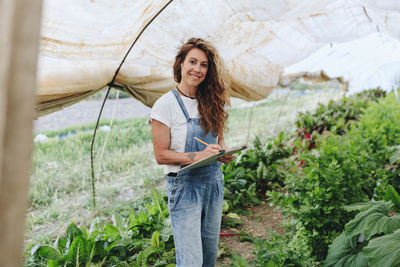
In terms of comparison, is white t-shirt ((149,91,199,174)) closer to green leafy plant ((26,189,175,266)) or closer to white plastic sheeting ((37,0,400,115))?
white plastic sheeting ((37,0,400,115))

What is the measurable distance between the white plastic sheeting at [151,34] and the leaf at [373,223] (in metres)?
1.77

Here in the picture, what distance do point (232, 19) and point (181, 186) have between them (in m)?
2.18

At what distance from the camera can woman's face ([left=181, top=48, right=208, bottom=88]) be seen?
2.00 meters

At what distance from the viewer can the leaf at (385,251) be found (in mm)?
1658

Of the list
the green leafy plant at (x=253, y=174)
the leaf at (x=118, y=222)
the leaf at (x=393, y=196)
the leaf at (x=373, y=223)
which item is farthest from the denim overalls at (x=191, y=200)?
the green leafy plant at (x=253, y=174)

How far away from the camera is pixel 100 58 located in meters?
2.71

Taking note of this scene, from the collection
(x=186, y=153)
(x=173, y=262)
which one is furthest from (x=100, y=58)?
(x=173, y=262)

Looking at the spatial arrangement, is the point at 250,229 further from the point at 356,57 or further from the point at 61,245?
the point at 356,57

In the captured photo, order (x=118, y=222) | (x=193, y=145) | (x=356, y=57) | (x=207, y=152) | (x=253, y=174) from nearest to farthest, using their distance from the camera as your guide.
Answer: (x=207, y=152) → (x=193, y=145) → (x=118, y=222) → (x=253, y=174) → (x=356, y=57)

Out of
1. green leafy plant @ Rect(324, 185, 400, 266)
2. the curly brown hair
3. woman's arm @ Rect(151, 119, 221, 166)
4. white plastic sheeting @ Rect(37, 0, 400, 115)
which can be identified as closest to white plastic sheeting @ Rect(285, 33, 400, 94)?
white plastic sheeting @ Rect(37, 0, 400, 115)

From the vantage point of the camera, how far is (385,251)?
5.65 feet

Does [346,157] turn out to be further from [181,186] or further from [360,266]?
[181,186]

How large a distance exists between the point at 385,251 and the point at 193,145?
4.08ft

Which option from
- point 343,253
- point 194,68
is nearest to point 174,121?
point 194,68
